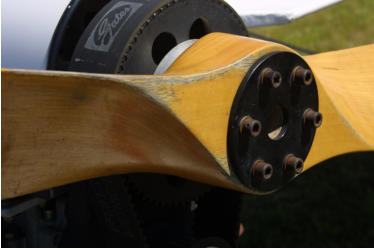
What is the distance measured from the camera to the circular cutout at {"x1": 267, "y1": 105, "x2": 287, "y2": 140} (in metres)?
1.06

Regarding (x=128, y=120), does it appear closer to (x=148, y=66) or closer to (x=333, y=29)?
(x=148, y=66)

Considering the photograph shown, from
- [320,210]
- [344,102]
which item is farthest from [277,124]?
[320,210]

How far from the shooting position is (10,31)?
1163mm

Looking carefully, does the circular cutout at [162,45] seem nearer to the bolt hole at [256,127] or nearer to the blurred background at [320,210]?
the bolt hole at [256,127]

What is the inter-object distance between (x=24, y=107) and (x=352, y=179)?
217 centimetres

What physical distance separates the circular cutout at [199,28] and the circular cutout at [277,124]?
0.28m

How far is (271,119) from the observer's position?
3.47ft

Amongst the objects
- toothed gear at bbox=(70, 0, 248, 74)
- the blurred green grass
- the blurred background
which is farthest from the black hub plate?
the blurred green grass

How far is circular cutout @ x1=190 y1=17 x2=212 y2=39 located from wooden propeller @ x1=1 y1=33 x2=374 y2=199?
0.32 ft

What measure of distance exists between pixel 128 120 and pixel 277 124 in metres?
0.33

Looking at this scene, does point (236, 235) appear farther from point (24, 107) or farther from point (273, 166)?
point (24, 107)

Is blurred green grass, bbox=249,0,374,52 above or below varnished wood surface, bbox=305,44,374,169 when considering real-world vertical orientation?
below

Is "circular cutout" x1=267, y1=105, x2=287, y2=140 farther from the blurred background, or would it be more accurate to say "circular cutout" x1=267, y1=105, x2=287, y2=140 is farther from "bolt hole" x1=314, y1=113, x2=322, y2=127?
the blurred background

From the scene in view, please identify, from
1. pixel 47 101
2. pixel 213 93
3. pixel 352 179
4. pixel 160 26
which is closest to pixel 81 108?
pixel 47 101
